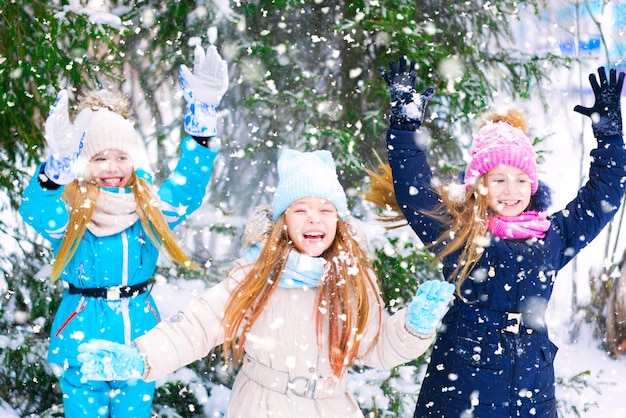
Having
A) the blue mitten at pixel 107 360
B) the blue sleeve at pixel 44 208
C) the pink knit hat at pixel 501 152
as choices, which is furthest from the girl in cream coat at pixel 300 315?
the blue sleeve at pixel 44 208

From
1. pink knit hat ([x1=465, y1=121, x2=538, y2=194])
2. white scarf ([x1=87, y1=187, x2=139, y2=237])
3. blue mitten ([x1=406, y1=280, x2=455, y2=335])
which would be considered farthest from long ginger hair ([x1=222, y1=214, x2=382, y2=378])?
white scarf ([x1=87, y1=187, x2=139, y2=237])

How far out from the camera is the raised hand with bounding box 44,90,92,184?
326 centimetres

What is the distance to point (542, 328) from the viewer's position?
3449 millimetres

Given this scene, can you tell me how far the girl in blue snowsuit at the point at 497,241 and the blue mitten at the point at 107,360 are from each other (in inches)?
63.5

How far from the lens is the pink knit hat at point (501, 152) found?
3502 mm

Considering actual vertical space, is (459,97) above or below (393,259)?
above

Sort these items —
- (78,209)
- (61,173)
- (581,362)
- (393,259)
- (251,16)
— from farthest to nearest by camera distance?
1. (581,362)
2. (251,16)
3. (393,259)
4. (78,209)
5. (61,173)

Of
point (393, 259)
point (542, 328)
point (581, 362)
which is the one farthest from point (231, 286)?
point (581, 362)

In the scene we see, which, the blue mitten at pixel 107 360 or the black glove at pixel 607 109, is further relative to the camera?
the black glove at pixel 607 109

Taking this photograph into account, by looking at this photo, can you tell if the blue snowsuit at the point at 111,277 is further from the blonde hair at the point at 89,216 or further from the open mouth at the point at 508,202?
the open mouth at the point at 508,202

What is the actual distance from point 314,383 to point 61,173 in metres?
1.62

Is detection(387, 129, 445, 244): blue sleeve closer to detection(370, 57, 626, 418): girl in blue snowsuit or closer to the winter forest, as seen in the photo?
detection(370, 57, 626, 418): girl in blue snowsuit

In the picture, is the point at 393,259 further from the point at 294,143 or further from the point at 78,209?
the point at 78,209

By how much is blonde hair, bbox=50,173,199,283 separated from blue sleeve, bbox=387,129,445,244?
1.35m
